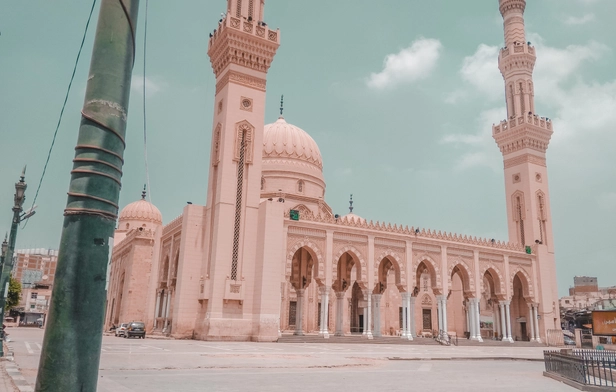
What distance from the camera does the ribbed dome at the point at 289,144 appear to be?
4034cm

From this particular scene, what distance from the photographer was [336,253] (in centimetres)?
2830

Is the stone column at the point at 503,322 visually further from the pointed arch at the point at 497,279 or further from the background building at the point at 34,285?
the background building at the point at 34,285

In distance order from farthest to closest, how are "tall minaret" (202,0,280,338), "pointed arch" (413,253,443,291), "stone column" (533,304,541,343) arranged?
"stone column" (533,304,541,343)
"pointed arch" (413,253,443,291)
"tall minaret" (202,0,280,338)

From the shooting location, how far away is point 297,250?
31.0 metres

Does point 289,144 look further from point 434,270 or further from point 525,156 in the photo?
point 525,156

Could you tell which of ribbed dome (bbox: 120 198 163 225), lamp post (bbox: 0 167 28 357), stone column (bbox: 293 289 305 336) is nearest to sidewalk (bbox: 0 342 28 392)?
lamp post (bbox: 0 167 28 357)

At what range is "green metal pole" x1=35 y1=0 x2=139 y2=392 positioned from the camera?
2.45 m

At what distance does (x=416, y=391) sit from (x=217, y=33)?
25.1 meters

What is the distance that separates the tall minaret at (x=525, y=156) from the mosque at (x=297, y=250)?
0.10m

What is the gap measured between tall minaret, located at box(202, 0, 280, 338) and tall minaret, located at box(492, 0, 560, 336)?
20711 millimetres

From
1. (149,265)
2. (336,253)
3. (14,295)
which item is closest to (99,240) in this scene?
(336,253)

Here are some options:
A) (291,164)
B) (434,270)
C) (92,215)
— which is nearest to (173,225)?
(291,164)

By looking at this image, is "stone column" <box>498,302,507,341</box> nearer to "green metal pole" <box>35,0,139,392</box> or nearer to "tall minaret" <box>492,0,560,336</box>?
"tall minaret" <box>492,0,560,336</box>

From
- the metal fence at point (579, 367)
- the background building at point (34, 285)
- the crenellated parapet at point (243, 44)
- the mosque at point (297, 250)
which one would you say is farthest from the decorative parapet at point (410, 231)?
the background building at point (34, 285)
